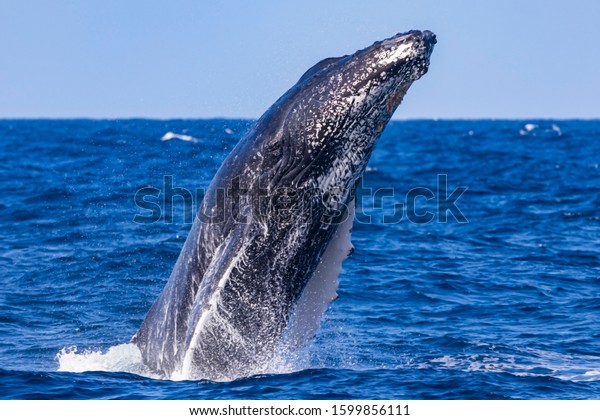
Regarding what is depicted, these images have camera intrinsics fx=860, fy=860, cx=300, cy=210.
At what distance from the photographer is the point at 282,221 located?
9219 millimetres

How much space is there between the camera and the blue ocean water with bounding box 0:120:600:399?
10555mm

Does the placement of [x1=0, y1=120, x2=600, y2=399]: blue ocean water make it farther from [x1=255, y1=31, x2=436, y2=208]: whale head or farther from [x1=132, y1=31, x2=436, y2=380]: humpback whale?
[x1=255, y1=31, x2=436, y2=208]: whale head

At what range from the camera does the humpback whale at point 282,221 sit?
29.1ft

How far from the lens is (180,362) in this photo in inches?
388

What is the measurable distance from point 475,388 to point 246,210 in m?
3.59

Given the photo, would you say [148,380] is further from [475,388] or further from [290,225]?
[475,388]

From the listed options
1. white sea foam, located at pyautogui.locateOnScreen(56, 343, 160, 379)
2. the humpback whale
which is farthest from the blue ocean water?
the humpback whale

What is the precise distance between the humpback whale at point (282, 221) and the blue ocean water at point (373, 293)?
573 millimetres

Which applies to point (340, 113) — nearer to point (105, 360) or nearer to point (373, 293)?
point (105, 360)

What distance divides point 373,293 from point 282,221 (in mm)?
7786

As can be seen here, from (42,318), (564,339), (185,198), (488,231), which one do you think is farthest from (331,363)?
(185,198)

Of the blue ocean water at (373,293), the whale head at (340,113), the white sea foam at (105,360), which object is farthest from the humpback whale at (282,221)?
the white sea foam at (105,360)

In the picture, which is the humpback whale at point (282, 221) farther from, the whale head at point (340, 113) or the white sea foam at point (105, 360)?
the white sea foam at point (105, 360)

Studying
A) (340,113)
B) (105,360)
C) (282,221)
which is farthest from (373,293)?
(340,113)
